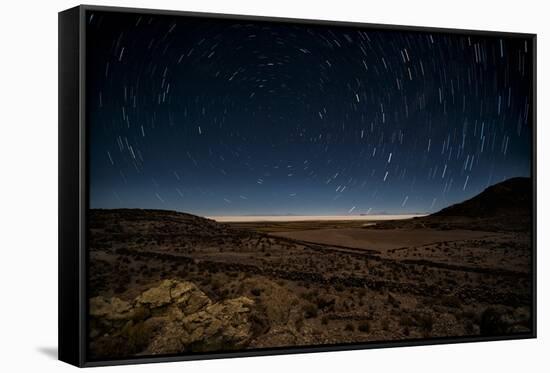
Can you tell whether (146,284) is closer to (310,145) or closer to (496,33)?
(310,145)

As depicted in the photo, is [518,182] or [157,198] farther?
[518,182]

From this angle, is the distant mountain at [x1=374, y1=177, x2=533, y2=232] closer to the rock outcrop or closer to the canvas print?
the canvas print

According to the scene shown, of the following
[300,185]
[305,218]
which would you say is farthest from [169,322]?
[300,185]

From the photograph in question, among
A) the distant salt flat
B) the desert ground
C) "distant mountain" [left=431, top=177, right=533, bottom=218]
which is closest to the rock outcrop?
the desert ground

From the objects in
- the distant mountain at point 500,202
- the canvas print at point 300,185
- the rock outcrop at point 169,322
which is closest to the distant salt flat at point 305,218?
the canvas print at point 300,185

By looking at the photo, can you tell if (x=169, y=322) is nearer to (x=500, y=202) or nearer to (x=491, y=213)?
(x=491, y=213)

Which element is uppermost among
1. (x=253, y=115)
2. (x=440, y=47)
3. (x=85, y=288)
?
(x=440, y=47)

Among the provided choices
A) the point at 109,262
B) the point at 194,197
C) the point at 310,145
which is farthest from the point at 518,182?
the point at 109,262
